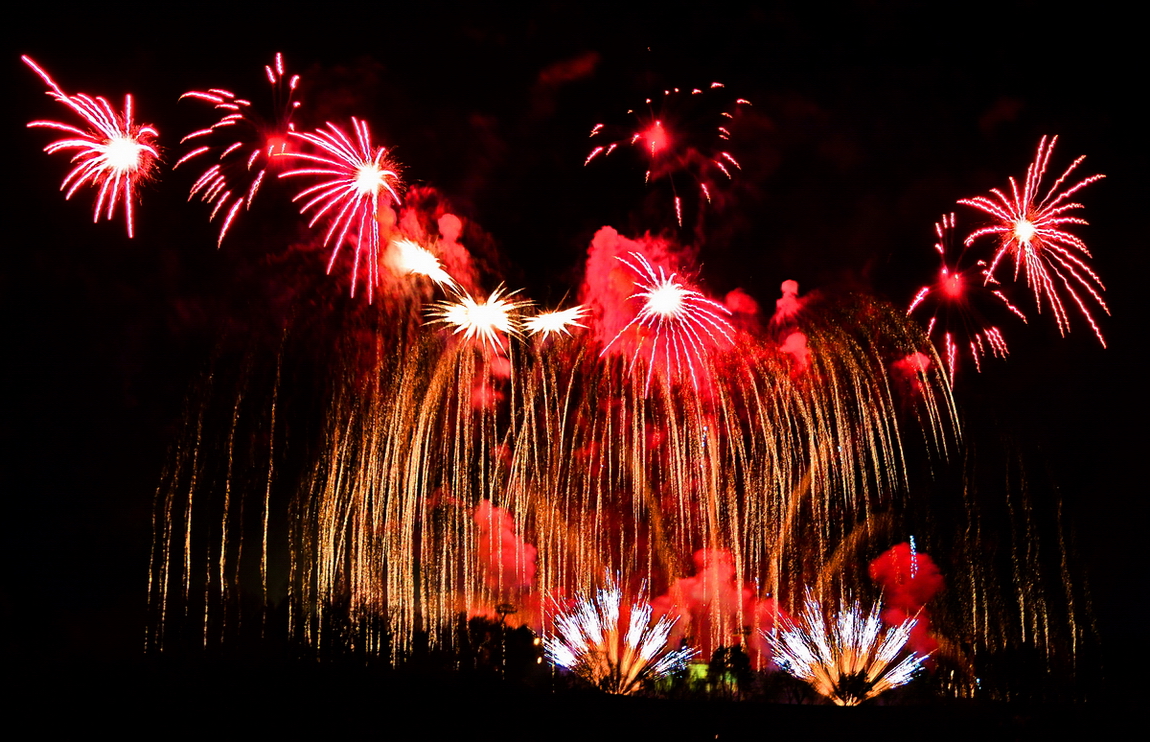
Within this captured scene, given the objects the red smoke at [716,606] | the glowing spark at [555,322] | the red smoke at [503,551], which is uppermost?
the glowing spark at [555,322]

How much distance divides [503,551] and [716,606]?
18.4 feet

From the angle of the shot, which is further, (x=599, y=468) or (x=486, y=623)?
(x=599, y=468)

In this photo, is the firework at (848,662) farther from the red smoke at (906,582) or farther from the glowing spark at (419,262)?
the glowing spark at (419,262)

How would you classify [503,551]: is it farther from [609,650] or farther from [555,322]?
[555,322]

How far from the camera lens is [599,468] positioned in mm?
18016

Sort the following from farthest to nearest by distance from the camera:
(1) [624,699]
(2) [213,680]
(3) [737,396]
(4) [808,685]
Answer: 1. (3) [737,396]
2. (4) [808,685]
3. (1) [624,699]
4. (2) [213,680]

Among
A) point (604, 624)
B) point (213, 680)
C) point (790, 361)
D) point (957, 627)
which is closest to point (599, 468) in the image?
point (604, 624)

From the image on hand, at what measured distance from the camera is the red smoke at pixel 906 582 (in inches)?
764

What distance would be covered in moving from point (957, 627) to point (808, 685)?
23.5 feet

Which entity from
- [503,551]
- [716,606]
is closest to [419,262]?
[503,551]

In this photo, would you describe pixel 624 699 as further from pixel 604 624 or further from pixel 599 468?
pixel 599 468

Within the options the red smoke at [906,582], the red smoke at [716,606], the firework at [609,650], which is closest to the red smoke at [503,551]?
the red smoke at [716,606]

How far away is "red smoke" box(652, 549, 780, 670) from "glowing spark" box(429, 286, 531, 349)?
34.3ft

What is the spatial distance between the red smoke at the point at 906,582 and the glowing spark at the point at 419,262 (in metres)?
13.1
